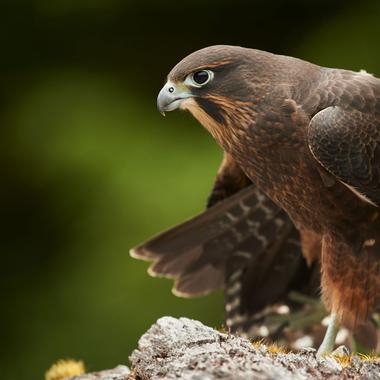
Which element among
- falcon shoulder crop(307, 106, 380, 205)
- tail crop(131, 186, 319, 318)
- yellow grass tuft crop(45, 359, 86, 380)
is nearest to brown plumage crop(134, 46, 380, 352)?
falcon shoulder crop(307, 106, 380, 205)

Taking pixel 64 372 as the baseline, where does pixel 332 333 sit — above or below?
below

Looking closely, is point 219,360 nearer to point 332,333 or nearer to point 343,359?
point 343,359

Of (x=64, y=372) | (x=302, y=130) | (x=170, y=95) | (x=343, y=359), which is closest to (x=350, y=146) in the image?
(x=302, y=130)

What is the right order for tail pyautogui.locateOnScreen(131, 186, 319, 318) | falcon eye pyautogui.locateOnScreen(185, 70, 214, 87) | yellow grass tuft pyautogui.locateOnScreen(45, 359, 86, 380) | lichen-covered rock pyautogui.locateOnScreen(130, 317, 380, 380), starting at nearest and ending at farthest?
1. lichen-covered rock pyautogui.locateOnScreen(130, 317, 380, 380)
2. falcon eye pyautogui.locateOnScreen(185, 70, 214, 87)
3. yellow grass tuft pyautogui.locateOnScreen(45, 359, 86, 380)
4. tail pyautogui.locateOnScreen(131, 186, 319, 318)

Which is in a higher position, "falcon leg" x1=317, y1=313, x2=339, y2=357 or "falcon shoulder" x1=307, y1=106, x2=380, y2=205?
"falcon shoulder" x1=307, y1=106, x2=380, y2=205

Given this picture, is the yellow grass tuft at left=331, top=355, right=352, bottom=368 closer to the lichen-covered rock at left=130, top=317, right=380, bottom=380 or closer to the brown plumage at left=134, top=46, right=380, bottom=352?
the lichen-covered rock at left=130, top=317, right=380, bottom=380

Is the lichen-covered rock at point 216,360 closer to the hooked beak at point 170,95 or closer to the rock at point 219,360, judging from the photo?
the rock at point 219,360

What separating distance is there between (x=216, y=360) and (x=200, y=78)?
120 centimetres

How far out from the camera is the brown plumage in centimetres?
341

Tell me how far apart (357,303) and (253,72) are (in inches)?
41.6

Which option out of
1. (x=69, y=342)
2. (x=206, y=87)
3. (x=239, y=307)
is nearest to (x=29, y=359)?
(x=69, y=342)

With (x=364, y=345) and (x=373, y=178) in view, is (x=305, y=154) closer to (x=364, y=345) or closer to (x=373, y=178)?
(x=373, y=178)

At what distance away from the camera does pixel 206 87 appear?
11.4 ft

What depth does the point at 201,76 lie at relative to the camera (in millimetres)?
3459
